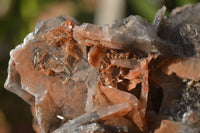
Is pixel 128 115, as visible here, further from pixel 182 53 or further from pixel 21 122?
pixel 21 122

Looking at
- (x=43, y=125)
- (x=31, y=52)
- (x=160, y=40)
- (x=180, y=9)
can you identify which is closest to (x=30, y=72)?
(x=31, y=52)

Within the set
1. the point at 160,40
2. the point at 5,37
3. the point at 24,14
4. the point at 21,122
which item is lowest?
the point at 21,122

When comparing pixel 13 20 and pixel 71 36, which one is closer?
pixel 71 36

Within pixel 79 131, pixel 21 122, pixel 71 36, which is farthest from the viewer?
pixel 21 122

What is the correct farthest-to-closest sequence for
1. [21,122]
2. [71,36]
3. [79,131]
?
[21,122] → [71,36] → [79,131]

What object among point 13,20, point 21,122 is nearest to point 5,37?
point 13,20

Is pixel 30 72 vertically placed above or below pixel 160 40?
below

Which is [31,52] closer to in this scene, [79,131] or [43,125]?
[43,125]
